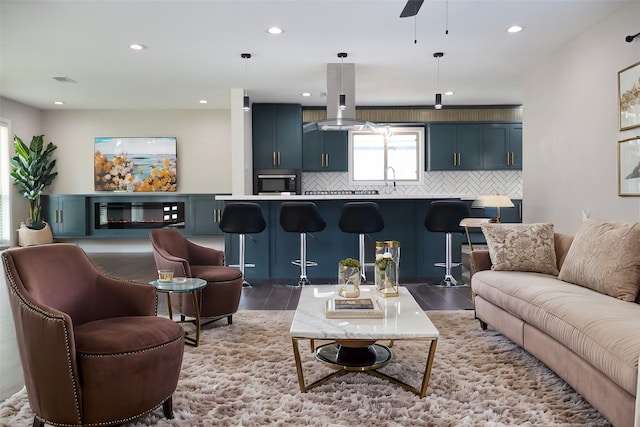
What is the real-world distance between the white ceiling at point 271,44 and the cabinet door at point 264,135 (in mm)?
579

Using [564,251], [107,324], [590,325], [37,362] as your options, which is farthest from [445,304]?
[37,362]

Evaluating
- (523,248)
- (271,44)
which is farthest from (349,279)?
(271,44)

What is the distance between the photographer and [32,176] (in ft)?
26.7

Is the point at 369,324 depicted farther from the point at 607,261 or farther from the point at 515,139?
the point at 515,139

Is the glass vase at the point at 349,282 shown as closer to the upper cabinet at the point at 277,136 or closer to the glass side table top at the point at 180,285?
the glass side table top at the point at 180,285

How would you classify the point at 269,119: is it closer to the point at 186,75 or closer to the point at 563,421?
the point at 186,75

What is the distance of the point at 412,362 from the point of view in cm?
285

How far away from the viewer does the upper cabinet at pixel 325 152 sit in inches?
332

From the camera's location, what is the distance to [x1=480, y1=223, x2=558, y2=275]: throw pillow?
11.5ft

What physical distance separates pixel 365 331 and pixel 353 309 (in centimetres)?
27

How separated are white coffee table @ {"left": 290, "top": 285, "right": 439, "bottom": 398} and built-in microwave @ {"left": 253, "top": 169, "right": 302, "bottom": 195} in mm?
5383

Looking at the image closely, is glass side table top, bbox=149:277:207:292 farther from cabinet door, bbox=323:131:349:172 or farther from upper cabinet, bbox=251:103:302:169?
cabinet door, bbox=323:131:349:172

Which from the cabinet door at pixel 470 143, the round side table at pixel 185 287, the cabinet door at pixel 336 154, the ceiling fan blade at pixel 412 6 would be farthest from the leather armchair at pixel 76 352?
the cabinet door at pixel 470 143

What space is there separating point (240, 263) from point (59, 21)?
3.05m
